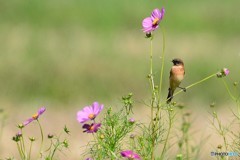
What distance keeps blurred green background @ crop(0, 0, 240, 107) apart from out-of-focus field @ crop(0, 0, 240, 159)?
1 cm

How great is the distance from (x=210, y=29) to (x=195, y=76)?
2981 millimetres

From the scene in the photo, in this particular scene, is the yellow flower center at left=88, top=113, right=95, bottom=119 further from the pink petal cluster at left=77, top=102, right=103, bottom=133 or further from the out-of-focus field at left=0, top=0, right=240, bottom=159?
the out-of-focus field at left=0, top=0, right=240, bottom=159

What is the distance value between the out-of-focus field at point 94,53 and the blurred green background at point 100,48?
1cm

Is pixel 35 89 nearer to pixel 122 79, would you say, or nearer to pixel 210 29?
pixel 122 79

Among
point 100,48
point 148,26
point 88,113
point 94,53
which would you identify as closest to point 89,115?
point 88,113

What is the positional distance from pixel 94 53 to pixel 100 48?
30cm

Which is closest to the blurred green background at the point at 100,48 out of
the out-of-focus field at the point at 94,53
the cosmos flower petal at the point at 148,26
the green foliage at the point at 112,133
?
the out-of-focus field at the point at 94,53

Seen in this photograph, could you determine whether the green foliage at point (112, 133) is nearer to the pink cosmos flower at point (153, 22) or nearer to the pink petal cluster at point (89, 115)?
the pink petal cluster at point (89, 115)

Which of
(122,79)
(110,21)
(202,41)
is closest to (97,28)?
(110,21)

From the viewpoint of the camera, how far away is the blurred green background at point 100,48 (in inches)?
365

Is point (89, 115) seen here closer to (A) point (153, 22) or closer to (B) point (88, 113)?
(B) point (88, 113)

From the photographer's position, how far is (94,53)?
35.3ft

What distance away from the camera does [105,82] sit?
9.58 meters

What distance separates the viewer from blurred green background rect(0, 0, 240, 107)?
9.27 metres
